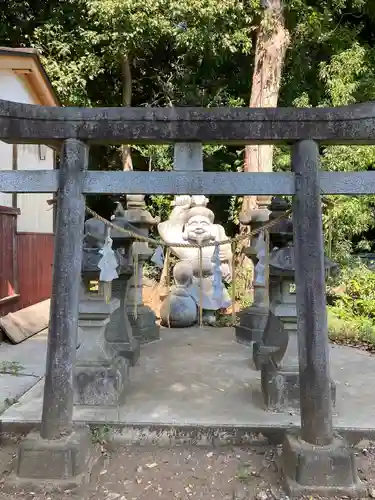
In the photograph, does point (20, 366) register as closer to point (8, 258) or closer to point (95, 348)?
point (95, 348)

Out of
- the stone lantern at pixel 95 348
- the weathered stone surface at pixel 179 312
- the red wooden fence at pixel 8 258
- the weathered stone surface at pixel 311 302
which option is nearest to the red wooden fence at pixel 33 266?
the red wooden fence at pixel 8 258

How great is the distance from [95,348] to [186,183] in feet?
6.55

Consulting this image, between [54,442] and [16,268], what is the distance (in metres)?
5.92

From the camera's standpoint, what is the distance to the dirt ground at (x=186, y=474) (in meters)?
3.30

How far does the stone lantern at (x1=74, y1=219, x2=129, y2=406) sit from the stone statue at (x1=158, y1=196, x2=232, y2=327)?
373 centimetres

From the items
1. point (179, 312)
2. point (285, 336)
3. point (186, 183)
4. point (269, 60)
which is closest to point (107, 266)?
point (186, 183)

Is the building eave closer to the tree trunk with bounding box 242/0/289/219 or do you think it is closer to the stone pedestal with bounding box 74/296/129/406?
the tree trunk with bounding box 242/0/289/219

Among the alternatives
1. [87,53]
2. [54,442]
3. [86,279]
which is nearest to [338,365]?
[86,279]

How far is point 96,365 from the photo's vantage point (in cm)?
457

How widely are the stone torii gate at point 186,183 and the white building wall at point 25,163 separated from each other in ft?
16.5

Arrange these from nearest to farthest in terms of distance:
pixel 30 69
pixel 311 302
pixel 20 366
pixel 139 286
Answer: pixel 311 302 < pixel 20 366 < pixel 139 286 < pixel 30 69

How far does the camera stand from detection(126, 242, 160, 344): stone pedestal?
6797mm

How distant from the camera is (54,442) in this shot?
332 cm

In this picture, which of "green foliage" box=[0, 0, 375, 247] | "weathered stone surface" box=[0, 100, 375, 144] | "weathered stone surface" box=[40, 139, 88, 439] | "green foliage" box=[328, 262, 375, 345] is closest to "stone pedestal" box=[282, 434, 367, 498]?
"weathered stone surface" box=[40, 139, 88, 439]
